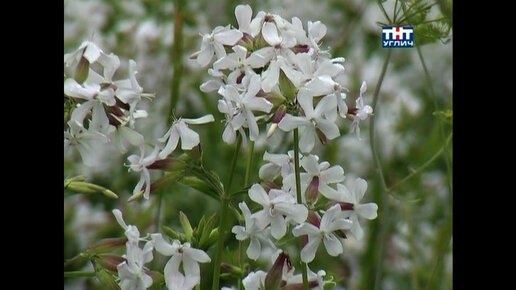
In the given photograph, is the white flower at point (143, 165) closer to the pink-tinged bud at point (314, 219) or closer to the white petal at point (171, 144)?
the white petal at point (171, 144)

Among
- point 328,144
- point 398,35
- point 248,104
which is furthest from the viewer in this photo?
point 328,144

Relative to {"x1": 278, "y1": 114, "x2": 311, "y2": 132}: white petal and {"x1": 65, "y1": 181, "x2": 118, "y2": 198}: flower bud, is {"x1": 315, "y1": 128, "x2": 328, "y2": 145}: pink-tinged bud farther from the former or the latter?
{"x1": 65, "y1": 181, "x2": 118, "y2": 198}: flower bud

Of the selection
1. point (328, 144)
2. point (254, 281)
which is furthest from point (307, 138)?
point (328, 144)

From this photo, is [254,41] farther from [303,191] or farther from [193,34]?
[193,34]

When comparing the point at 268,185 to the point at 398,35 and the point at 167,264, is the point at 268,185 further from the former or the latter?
the point at 398,35

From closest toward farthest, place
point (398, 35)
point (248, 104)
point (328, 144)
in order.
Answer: point (248, 104), point (398, 35), point (328, 144)
